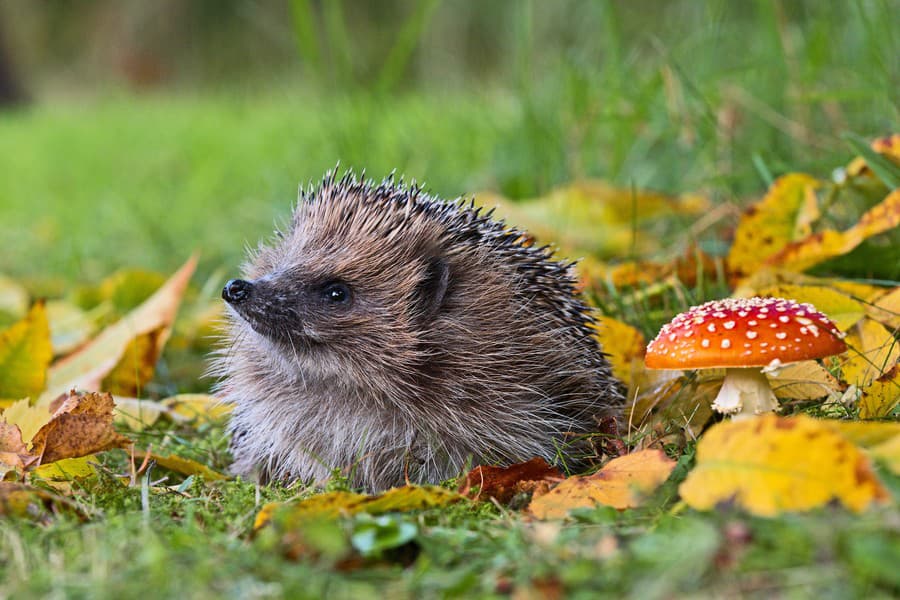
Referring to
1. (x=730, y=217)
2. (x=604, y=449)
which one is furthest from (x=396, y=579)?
(x=730, y=217)

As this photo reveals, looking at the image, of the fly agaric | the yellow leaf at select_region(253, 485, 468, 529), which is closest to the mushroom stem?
the fly agaric

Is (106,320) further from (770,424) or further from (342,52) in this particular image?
(770,424)

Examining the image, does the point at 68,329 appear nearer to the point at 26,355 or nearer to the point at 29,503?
the point at 26,355

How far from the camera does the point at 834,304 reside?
10.5 ft

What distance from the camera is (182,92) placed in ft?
59.9

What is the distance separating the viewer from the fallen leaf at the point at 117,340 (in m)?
3.76

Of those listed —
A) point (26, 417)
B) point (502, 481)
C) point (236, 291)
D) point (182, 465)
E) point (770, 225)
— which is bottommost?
point (502, 481)

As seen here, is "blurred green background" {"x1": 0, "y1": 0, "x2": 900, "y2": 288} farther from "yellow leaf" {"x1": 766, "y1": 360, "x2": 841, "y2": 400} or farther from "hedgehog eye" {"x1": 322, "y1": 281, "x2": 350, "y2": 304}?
"hedgehog eye" {"x1": 322, "y1": 281, "x2": 350, "y2": 304}

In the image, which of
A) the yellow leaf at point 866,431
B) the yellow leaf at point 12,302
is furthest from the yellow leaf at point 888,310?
the yellow leaf at point 12,302

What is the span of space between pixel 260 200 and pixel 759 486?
6.28 m

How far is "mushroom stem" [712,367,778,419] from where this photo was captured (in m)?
2.69

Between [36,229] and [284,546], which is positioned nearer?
[284,546]

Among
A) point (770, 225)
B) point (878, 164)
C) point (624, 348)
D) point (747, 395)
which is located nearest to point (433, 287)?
point (624, 348)

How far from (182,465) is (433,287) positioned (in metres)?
0.94
